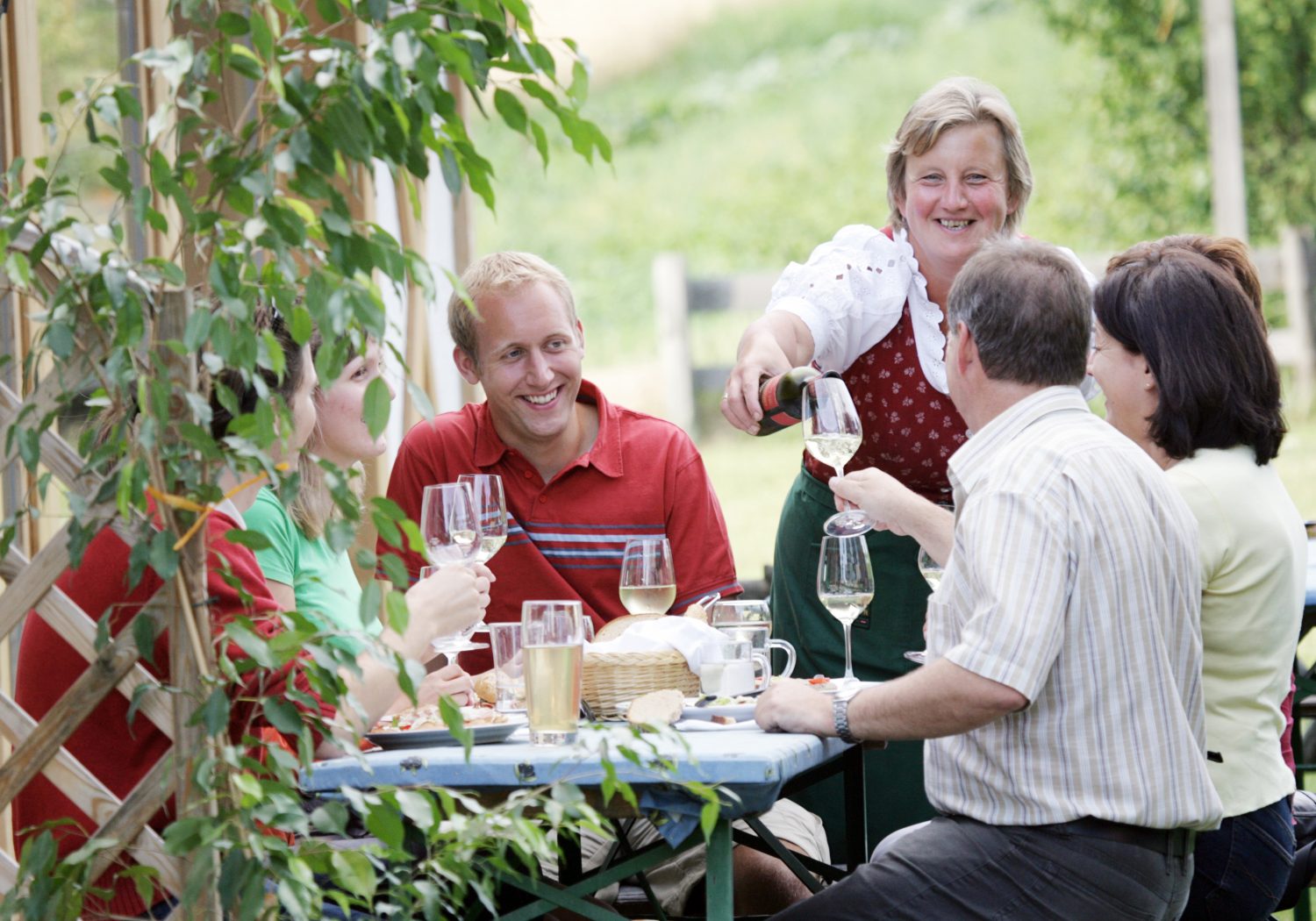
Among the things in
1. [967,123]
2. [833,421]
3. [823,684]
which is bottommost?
[823,684]

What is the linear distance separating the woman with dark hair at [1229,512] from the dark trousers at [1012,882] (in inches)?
12.5

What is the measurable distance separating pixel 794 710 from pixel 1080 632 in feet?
1.30

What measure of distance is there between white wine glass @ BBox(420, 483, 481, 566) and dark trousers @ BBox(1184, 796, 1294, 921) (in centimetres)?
119

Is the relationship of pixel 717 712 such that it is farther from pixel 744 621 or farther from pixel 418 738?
pixel 418 738

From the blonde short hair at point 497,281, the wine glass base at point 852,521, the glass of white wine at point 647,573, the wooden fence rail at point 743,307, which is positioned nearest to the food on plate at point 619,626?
the glass of white wine at point 647,573

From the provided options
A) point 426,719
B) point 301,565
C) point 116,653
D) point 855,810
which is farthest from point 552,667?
point 855,810

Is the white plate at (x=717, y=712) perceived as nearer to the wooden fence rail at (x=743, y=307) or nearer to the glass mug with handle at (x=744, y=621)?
the glass mug with handle at (x=744, y=621)

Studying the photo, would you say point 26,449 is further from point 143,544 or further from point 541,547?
point 541,547

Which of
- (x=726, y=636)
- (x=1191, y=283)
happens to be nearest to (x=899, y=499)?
(x=726, y=636)

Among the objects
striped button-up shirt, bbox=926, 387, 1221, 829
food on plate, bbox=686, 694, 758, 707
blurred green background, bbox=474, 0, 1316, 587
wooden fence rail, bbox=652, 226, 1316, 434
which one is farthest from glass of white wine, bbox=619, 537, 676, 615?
wooden fence rail, bbox=652, 226, 1316, 434

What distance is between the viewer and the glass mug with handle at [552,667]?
214 centimetres

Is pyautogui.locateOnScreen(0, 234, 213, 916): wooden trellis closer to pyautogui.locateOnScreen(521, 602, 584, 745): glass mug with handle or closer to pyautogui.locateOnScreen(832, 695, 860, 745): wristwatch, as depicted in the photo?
pyautogui.locateOnScreen(521, 602, 584, 745): glass mug with handle

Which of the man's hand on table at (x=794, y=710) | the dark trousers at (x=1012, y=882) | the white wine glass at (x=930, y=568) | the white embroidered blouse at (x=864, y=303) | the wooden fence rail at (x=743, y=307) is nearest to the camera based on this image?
the dark trousers at (x=1012, y=882)

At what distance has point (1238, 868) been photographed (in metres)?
2.39
